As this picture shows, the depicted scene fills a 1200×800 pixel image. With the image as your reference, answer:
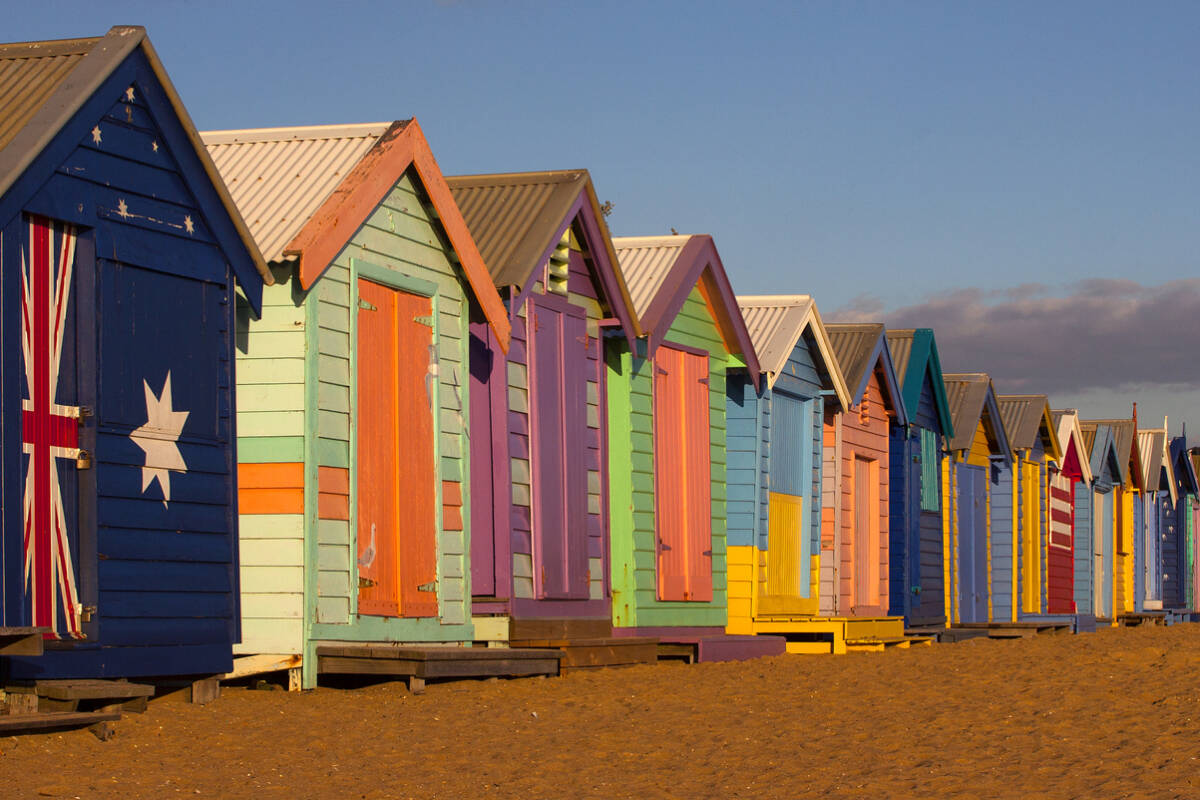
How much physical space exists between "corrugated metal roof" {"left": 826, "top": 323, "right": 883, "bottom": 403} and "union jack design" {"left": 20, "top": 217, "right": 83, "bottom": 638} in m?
14.3

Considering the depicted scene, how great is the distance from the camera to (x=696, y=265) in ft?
60.1

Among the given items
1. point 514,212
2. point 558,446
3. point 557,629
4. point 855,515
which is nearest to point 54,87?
point 514,212

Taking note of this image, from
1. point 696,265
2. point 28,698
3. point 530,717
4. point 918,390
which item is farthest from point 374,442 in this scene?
point 918,390

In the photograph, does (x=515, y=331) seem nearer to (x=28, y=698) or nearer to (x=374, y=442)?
(x=374, y=442)

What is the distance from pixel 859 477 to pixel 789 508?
3.06 metres

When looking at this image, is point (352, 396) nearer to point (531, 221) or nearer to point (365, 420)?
point (365, 420)

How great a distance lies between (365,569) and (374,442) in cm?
96

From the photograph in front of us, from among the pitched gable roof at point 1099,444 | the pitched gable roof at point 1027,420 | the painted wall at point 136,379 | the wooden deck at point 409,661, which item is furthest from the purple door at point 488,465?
the pitched gable roof at point 1099,444

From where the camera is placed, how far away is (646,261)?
724 inches

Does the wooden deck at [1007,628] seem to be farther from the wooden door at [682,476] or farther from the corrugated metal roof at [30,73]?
the corrugated metal roof at [30,73]

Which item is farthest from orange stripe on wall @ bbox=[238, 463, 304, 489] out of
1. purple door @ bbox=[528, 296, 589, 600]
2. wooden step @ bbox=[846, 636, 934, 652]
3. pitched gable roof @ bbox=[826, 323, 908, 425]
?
pitched gable roof @ bbox=[826, 323, 908, 425]

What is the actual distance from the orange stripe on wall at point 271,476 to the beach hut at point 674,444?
5480 millimetres

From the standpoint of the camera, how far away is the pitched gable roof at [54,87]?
30.9 feet

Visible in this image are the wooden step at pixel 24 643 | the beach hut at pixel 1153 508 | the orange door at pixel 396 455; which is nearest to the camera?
the wooden step at pixel 24 643
